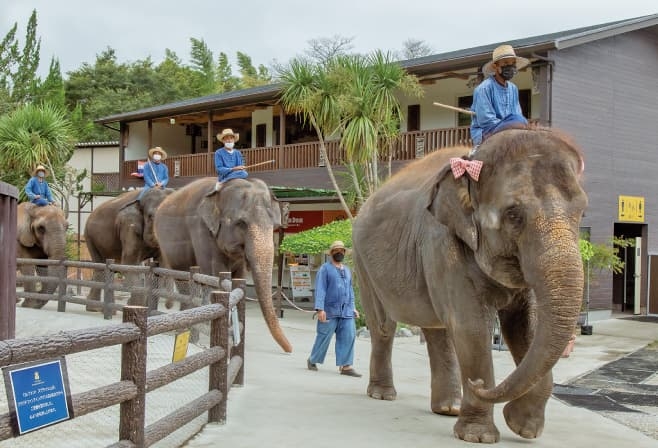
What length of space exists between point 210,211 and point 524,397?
250 inches

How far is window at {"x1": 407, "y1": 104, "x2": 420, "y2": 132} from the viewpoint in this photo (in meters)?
22.9

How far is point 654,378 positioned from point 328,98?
9.77 m

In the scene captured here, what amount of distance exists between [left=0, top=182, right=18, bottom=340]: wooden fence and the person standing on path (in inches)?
144

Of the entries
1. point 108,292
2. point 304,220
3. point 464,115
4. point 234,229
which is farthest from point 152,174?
point 464,115

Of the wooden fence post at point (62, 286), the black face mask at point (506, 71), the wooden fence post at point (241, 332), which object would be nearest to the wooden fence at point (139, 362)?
the wooden fence post at point (241, 332)

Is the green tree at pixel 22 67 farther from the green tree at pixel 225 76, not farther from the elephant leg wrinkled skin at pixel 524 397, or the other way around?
the elephant leg wrinkled skin at pixel 524 397

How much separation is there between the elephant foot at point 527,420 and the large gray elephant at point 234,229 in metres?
4.01

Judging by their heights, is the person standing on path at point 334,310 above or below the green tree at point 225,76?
below

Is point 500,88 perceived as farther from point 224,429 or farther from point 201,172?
point 201,172

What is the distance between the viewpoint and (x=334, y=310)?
9.81 metres

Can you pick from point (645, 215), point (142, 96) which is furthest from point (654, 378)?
point (142, 96)

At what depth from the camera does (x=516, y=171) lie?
204 inches

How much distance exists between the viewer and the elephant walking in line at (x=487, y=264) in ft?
15.9

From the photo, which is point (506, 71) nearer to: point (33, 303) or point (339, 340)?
point (339, 340)
